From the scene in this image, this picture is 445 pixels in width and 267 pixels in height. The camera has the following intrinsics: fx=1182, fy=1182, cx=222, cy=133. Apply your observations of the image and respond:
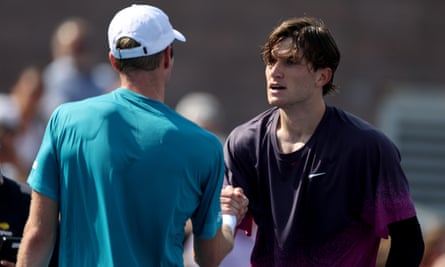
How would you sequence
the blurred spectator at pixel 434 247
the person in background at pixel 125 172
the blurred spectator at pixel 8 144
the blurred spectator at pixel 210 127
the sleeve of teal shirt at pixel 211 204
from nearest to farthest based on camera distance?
1. the person in background at pixel 125 172
2. the sleeve of teal shirt at pixel 211 204
3. the blurred spectator at pixel 434 247
4. the blurred spectator at pixel 210 127
5. the blurred spectator at pixel 8 144

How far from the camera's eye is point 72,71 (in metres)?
10.4

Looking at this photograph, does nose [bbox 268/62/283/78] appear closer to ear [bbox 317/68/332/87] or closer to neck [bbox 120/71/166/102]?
ear [bbox 317/68/332/87]

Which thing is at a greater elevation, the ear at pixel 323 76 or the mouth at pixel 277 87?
the ear at pixel 323 76

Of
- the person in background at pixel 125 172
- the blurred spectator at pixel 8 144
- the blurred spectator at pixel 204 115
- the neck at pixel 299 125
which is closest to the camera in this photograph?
the person in background at pixel 125 172

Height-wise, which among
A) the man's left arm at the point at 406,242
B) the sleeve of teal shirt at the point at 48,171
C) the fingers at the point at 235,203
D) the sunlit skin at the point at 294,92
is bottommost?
the man's left arm at the point at 406,242

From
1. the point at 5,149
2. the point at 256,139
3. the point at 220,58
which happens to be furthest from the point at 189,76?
the point at 256,139

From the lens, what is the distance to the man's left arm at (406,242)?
16.8ft

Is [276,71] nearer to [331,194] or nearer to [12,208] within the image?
[331,194]

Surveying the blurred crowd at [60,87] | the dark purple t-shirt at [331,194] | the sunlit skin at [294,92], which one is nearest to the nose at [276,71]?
the sunlit skin at [294,92]

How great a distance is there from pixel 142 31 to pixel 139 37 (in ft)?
0.13

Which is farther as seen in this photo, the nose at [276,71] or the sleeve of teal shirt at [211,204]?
the nose at [276,71]

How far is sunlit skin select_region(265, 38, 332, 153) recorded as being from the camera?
5.14 meters

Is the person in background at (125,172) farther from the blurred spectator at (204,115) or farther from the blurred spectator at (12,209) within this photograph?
the blurred spectator at (204,115)

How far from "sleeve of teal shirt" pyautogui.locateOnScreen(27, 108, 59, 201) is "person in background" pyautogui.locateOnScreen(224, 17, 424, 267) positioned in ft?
3.29
